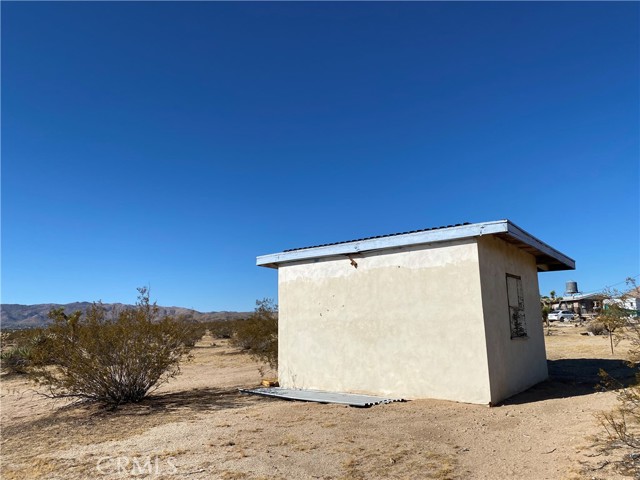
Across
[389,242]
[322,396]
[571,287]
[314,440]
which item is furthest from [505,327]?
[571,287]

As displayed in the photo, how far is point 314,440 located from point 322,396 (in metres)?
3.11

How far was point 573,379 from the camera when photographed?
34.7 ft

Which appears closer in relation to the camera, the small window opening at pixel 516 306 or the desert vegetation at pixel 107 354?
the desert vegetation at pixel 107 354

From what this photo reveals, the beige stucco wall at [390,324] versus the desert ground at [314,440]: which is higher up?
the beige stucco wall at [390,324]

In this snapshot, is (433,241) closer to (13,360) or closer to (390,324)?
(390,324)

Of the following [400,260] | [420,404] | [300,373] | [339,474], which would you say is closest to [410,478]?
[339,474]

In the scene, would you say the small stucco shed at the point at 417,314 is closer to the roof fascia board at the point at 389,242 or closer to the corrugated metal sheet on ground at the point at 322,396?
the roof fascia board at the point at 389,242

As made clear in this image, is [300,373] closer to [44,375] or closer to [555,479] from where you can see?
[44,375]

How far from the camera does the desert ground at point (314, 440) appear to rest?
4.79 meters

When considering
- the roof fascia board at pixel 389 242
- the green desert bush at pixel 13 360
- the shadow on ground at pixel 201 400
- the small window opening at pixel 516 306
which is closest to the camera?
the roof fascia board at pixel 389 242

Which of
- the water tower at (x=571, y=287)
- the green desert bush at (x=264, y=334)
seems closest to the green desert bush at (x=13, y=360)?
the green desert bush at (x=264, y=334)

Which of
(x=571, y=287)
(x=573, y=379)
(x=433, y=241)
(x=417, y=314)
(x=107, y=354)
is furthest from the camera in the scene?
(x=571, y=287)

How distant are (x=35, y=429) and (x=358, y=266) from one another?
6625 mm

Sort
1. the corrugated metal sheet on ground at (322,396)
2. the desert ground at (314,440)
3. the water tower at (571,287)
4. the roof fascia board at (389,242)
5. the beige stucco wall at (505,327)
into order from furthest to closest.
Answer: the water tower at (571,287) → the corrugated metal sheet on ground at (322,396) → the beige stucco wall at (505,327) → the roof fascia board at (389,242) → the desert ground at (314,440)
